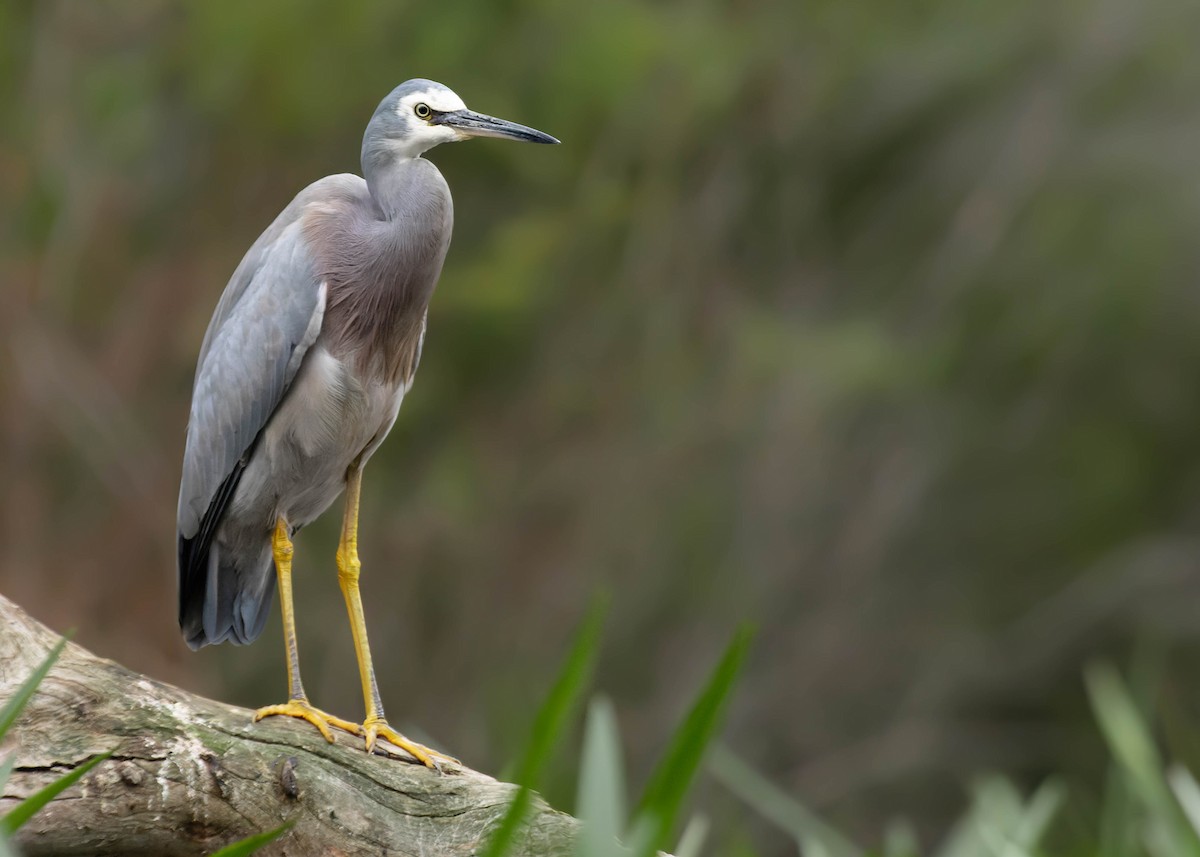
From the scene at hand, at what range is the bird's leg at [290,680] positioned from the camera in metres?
2.78

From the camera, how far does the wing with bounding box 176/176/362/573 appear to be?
304 cm

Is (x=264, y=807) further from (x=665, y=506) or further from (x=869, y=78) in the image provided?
(x=869, y=78)

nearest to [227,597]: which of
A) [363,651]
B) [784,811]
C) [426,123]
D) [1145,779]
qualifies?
[363,651]

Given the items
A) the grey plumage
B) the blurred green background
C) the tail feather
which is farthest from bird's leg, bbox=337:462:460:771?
the blurred green background

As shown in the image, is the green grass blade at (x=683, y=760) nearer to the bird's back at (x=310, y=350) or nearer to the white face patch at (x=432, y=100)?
the bird's back at (x=310, y=350)

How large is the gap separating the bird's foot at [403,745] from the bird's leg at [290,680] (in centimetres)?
4

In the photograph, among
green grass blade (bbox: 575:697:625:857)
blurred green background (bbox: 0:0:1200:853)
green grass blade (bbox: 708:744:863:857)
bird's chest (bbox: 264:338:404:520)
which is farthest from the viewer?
blurred green background (bbox: 0:0:1200:853)

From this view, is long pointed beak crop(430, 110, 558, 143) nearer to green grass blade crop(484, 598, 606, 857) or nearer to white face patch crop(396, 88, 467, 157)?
white face patch crop(396, 88, 467, 157)

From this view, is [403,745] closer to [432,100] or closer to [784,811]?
[432,100]

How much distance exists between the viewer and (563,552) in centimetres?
814

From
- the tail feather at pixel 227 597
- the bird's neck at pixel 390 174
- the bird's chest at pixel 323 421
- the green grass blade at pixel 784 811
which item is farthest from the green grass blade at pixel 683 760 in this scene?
the tail feather at pixel 227 597

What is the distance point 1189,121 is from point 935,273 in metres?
1.82

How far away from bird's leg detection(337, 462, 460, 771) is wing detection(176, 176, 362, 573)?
0.29m

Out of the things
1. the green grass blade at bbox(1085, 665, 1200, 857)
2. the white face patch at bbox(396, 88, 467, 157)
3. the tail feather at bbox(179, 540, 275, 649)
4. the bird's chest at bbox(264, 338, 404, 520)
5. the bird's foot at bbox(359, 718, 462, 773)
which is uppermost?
the white face patch at bbox(396, 88, 467, 157)
